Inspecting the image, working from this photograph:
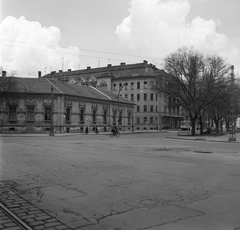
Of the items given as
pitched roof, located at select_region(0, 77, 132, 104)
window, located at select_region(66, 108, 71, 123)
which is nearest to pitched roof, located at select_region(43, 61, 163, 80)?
pitched roof, located at select_region(0, 77, 132, 104)

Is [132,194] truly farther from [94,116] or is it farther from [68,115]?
[94,116]

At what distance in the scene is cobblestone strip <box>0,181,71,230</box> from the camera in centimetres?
463

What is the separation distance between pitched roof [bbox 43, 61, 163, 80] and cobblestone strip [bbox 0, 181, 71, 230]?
79.0m

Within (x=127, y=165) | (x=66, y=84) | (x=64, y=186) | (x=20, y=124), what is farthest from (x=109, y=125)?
(x=64, y=186)

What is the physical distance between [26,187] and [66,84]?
52.0 m

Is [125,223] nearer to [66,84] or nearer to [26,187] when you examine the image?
[26,187]

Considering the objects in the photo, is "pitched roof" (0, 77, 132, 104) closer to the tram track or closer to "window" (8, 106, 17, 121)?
"window" (8, 106, 17, 121)

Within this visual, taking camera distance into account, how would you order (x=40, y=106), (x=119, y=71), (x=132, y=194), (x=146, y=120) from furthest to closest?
(x=119, y=71) < (x=146, y=120) < (x=40, y=106) < (x=132, y=194)

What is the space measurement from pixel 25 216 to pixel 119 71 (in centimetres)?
9049

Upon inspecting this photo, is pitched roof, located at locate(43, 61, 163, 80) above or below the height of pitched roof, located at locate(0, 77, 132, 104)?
above

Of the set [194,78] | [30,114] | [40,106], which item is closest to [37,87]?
[40,106]

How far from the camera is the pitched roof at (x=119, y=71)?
3499 inches

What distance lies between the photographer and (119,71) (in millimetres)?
94125

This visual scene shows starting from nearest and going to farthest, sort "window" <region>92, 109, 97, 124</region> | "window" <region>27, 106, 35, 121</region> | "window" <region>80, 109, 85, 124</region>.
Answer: "window" <region>27, 106, 35, 121</region>, "window" <region>80, 109, 85, 124</region>, "window" <region>92, 109, 97, 124</region>
